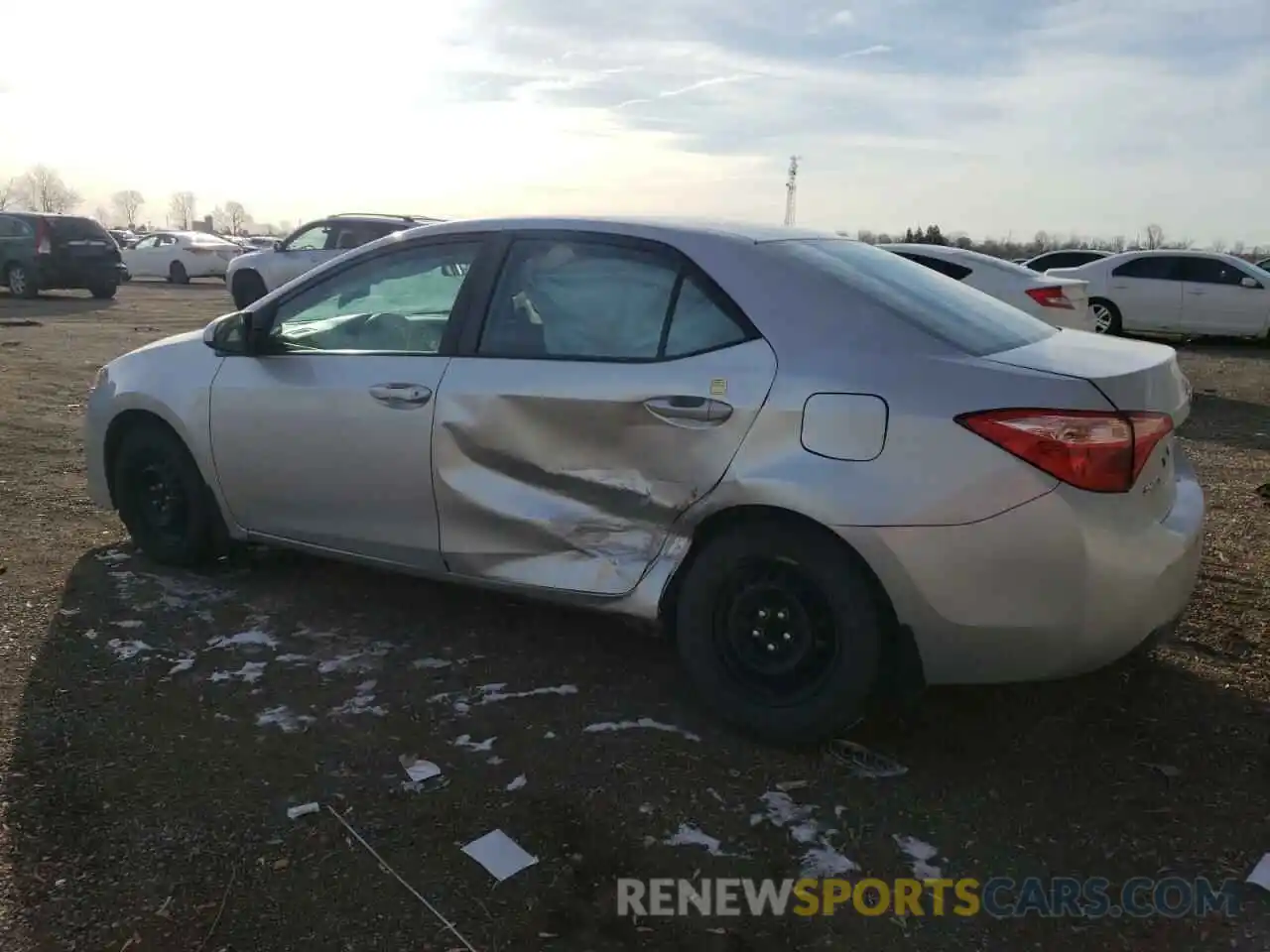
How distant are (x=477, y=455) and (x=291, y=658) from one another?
102cm

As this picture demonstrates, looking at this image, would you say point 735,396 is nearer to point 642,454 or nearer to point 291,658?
point 642,454

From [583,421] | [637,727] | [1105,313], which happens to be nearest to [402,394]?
[583,421]

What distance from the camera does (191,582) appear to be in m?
4.65

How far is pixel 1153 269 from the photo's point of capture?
55.2ft

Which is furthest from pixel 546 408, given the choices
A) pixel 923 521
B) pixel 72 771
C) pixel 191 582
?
pixel 191 582

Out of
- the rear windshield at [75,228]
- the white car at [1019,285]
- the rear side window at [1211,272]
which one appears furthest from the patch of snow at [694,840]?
the rear windshield at [75,228]

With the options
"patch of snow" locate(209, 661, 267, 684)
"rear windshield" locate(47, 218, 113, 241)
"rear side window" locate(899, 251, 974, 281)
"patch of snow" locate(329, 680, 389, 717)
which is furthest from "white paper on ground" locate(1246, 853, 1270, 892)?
"rear windshield" locate(47, 218, 113, 241)

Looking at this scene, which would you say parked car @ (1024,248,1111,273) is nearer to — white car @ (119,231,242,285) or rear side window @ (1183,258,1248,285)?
rear side window @ (1183,258,1248,285)

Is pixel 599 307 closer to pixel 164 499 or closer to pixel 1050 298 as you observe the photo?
pixel 164 499

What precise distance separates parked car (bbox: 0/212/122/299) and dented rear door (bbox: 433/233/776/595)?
63.1 feet

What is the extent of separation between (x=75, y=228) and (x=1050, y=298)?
1775 cm

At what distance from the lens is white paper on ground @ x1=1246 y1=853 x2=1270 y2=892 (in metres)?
2.68

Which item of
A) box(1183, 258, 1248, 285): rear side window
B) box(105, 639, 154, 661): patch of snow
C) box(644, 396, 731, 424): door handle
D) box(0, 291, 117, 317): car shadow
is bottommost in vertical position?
box(105, 639, 154, 661): patch of snow

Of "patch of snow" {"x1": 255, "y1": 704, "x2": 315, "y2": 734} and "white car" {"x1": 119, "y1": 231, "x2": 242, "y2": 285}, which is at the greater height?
"white car" {"x1": 119, "y1": 231, "x2": 242, "y2": 285}
